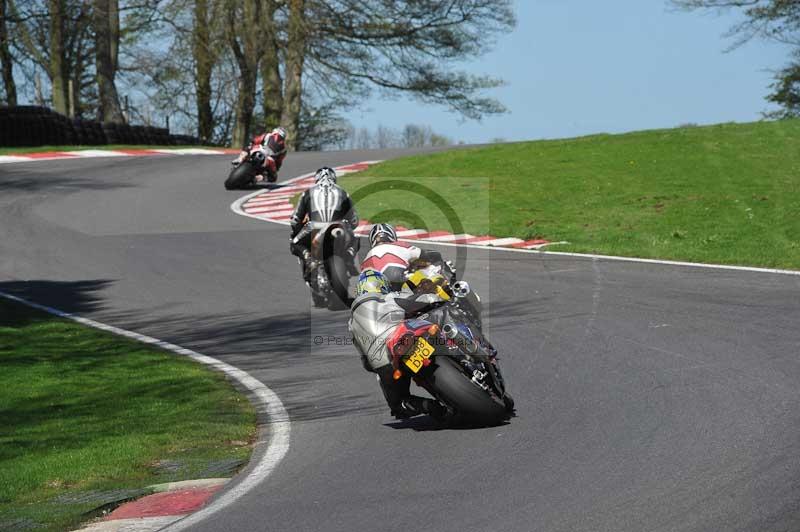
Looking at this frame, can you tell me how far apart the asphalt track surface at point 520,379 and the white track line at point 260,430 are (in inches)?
4.6

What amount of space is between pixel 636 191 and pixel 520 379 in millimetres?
13251

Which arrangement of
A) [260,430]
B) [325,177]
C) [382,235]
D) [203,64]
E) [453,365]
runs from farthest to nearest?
[203,64] < [325,177] < [382,235] < [260,430] < [453,365]

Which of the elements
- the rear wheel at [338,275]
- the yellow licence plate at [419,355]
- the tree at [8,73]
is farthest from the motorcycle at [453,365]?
the tree at [8,73]

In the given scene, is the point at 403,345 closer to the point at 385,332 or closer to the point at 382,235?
the point at 385,332

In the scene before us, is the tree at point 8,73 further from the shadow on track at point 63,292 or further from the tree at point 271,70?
the shadow on track at point 63,292

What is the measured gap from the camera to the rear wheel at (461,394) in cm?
761

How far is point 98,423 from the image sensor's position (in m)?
8.91

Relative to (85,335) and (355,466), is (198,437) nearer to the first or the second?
(355,466)

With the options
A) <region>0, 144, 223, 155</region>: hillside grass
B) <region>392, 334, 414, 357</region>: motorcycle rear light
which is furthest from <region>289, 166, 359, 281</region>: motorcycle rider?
<region>0, 144, 223, 155</region>: hillside grass

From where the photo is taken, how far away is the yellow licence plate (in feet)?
24.9

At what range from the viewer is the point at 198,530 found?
5816mm

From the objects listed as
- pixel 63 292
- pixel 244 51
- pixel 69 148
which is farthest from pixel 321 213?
pixel 244 51

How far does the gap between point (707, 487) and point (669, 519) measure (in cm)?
59

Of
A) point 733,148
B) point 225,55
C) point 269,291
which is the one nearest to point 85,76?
point 225,55
